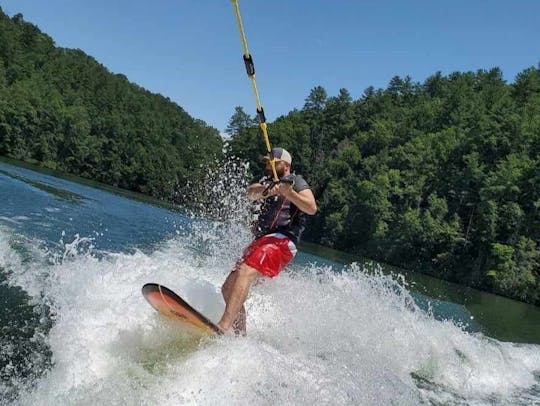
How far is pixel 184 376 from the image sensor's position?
184 inches

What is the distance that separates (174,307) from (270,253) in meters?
1.34

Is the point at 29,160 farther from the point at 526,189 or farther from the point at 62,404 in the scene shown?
the point at 62,404

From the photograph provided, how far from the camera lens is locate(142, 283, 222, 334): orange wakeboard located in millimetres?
5320

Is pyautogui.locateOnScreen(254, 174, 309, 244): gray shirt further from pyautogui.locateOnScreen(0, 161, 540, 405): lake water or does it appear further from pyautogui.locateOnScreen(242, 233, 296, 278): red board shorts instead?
pyautogui.locateOnScreen(0, 161, 540, 405): lake water

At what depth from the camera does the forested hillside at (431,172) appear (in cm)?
6153

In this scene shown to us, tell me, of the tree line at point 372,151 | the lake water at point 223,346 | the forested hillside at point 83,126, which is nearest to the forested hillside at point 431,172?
the tree line at point 372,151

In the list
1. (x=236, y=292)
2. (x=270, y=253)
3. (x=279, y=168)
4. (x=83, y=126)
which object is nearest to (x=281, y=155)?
(x=279, y=168)

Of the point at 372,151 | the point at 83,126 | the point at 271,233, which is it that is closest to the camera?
the point at 271,233

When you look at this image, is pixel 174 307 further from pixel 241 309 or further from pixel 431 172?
pixel 431 172

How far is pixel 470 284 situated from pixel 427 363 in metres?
52.5

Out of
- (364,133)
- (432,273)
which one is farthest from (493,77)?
(432,273)

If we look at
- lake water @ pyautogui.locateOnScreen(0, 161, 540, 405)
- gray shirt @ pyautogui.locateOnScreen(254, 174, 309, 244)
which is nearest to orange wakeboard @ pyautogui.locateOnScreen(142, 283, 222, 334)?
lake water @ pyautogui.locateOnScreen(0, 161, 540, 405)

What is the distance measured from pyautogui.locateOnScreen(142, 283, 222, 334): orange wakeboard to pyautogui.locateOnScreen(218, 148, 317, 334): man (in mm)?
375

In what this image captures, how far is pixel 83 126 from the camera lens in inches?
3816
